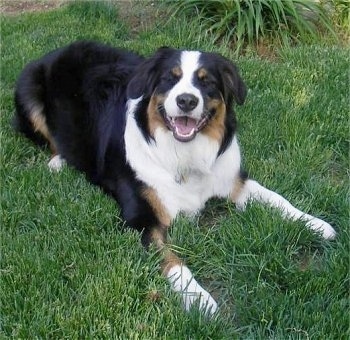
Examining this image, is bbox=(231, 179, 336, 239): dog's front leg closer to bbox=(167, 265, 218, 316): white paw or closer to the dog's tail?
bbox=(167, 265, 218, 316): white paw

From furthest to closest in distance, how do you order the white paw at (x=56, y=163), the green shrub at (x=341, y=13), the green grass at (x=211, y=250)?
the green shrub at (x=341, y=13), the white paw at (x=56, y=163), the green grass at (x=211, y=250)

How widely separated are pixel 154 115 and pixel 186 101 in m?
0.32

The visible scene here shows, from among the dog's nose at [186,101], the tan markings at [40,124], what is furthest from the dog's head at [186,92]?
the tan markings at [40,124]

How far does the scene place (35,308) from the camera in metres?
2.67

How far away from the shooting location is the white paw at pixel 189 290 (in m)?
2.68

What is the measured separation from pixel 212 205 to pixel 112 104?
1.01m

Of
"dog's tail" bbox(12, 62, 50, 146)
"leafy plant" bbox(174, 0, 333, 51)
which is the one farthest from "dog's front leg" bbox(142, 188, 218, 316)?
"leafy plant" bbox(174, 0, 333, 51)

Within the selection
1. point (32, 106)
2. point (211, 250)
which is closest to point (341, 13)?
point (32, 106)

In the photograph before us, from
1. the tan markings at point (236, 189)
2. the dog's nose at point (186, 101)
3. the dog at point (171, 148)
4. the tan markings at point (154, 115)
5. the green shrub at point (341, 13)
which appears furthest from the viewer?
the green shrub at point (341, 13)

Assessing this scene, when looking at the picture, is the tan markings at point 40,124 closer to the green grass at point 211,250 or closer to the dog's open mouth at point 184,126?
the green grass at point 211,250

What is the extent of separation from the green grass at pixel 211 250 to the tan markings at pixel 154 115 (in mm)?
565

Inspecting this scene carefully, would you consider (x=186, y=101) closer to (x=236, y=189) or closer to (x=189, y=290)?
(x=236, y=189)

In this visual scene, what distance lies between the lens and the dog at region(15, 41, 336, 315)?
3.23 meters

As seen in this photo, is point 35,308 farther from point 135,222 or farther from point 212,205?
point 212,205
